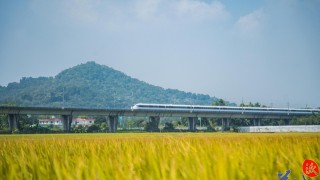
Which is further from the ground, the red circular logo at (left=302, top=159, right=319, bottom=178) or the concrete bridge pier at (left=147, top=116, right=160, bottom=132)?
the red circular logo at (left=302, top=159, right=319, bottom=178)

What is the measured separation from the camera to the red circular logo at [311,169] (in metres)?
2.94

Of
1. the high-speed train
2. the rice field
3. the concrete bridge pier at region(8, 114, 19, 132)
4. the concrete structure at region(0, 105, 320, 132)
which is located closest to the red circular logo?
the rice field

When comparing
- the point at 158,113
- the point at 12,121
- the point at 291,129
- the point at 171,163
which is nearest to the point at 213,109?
the point at 158,113

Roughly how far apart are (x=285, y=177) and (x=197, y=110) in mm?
101484

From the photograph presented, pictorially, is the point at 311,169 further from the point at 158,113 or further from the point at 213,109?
the point at 213,109

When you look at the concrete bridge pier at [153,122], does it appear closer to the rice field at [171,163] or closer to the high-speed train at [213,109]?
the high-speed train at [213,109]

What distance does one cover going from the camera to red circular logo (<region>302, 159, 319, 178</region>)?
2.94 meters

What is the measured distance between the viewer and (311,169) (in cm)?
299

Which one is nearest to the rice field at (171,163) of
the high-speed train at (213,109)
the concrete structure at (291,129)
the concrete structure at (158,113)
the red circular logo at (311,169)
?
the red circular logo at (311,169)

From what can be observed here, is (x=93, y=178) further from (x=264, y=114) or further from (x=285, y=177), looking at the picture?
(x=264, y=114)

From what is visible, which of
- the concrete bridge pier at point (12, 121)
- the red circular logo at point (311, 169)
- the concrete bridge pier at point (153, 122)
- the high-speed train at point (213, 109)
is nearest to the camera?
the red circular logo at point (311, 169)

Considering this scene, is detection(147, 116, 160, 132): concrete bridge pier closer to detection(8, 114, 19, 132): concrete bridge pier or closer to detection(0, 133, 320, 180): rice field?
detection(8, 114, 19, 132): concrete bridge pier

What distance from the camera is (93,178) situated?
8.78 ft

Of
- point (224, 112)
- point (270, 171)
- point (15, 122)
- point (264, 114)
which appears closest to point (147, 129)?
point (224, 112)
